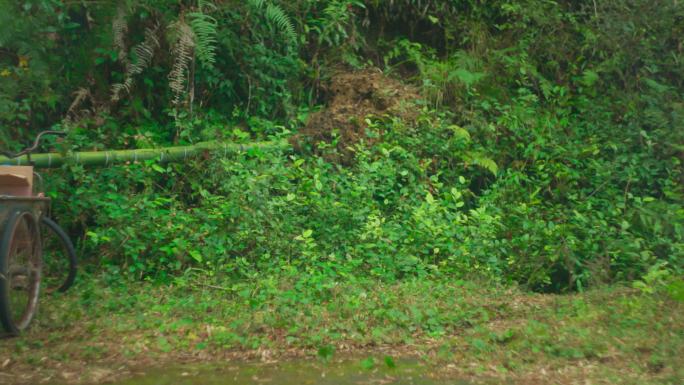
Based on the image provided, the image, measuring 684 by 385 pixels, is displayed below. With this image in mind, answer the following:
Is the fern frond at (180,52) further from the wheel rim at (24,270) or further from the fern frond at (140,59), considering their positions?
the wheel rim at (24,270)

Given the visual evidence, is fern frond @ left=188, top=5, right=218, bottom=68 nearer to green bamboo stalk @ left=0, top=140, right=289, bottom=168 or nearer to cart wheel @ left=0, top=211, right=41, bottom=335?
green bamboo stalk @ left=0, top=140, right=289, bottom=168

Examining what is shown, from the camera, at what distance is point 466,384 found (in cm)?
466

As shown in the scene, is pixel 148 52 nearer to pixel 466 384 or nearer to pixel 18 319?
pixel 18 319

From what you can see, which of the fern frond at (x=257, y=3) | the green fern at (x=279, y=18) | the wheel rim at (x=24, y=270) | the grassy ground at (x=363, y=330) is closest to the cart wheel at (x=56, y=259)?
the grassy ground at (x=363, y=330)

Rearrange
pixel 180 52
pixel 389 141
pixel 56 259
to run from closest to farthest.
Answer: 1. pixel 56 259
2. pixel 180 52
3. pixel 389 141

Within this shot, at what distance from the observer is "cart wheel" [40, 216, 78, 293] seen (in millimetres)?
6383

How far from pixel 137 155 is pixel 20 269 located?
2481 millimetres

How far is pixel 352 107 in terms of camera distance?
9742mm

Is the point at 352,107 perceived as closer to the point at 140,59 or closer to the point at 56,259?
the point at 140,59

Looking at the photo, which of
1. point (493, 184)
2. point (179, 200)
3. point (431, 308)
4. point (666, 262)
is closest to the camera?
point (431, 308)

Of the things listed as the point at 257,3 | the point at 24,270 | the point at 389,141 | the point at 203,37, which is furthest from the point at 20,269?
the point at 389,141

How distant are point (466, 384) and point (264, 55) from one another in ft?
20.1

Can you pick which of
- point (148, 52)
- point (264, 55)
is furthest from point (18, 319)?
point (264, 55)

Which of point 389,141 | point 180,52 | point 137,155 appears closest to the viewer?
point 137,155
